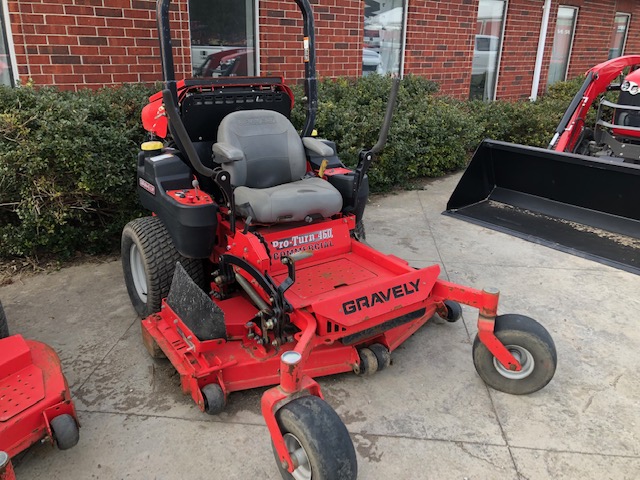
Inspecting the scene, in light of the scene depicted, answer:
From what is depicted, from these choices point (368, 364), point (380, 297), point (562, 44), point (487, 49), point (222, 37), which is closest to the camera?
point (380, 297)

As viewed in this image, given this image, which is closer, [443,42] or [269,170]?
[269,170]

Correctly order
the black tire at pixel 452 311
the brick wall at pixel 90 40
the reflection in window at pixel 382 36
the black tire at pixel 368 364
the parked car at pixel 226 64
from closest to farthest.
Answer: the black tire at pixel 368 364
the black tire at pixel 452 311
the brick wall at pixel 90 40
the parked car at pixel 226 64
the reflection in window at pixel 382 36

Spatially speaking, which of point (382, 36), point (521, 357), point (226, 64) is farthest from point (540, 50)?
point (521, 357)

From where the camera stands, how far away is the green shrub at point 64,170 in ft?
11.8

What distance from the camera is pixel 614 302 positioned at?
11.7 feet

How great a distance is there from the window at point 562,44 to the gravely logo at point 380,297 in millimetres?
9208

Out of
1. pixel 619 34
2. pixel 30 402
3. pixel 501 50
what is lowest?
pixel 30 402

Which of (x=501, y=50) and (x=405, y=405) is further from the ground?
(x=501, y=50)

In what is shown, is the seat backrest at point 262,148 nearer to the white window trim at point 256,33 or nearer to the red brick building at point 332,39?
the red brick building at point 332,39

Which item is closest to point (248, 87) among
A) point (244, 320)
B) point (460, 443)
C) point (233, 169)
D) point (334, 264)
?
point (233, 169)

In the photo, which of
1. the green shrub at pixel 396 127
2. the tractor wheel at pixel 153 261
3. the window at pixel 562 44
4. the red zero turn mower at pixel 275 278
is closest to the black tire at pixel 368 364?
the red zero turn mower at pixel 275 278

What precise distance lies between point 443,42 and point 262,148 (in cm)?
566

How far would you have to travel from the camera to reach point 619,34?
11.6 m

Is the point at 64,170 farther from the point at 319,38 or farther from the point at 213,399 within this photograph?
the point at 319,38
